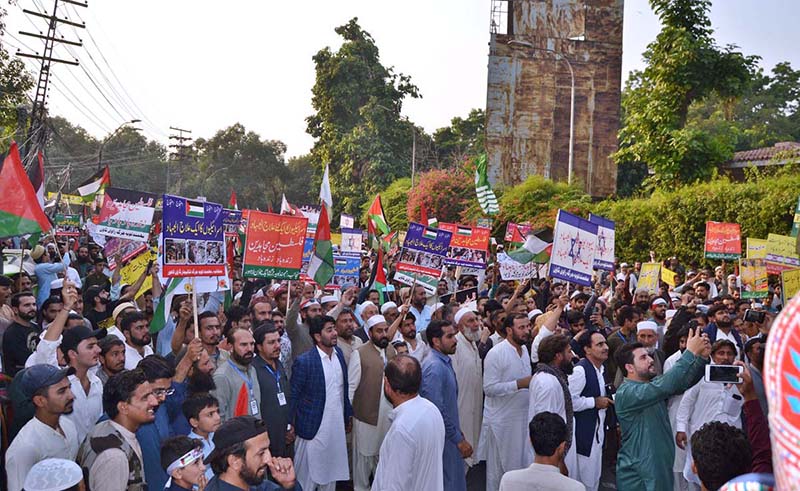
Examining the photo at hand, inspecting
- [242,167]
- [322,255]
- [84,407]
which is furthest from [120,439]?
[242,167]

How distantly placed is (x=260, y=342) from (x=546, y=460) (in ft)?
9.77

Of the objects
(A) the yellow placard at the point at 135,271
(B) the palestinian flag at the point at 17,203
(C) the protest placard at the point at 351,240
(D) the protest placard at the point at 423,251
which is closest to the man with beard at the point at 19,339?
(B) the palestinian flag at the point at 17,203

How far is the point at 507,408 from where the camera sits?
7.48 meters

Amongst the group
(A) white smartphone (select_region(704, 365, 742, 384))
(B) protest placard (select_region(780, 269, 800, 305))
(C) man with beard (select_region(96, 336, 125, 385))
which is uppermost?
(B) protest placard (select_region(780, 269, 800, 305))

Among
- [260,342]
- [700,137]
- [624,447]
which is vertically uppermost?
[700,137]

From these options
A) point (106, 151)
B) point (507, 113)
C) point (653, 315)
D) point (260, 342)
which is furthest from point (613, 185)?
point (106, 151)

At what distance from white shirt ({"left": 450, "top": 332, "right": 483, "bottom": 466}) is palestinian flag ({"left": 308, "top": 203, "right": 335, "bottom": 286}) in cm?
233

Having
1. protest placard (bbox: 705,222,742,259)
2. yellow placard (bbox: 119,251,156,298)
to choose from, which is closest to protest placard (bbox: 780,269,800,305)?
protest placard (bbox: 705,222,742,259)

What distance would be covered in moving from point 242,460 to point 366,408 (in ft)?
12.6

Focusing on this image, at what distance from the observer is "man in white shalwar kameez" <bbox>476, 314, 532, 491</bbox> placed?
732 cm

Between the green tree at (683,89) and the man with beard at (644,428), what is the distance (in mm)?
20222

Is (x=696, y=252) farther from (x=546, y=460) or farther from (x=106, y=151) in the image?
(x=106, y=151)

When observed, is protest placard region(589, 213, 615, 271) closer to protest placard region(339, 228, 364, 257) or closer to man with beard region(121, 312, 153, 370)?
protest placard region(339, 228, 364, 257)

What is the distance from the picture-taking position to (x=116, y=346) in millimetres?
5867
